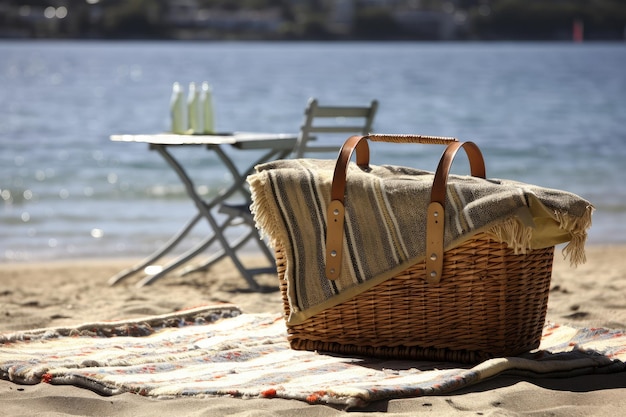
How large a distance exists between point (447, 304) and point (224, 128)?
1686cm

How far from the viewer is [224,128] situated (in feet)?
65.1

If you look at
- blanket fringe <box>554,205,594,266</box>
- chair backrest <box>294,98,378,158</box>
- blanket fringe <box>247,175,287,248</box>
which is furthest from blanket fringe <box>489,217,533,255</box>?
chair backrest <box>294,98,378,158</box>

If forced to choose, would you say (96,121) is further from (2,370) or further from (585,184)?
(2,370)

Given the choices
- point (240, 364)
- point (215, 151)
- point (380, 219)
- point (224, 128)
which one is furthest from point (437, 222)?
point (224, 128)

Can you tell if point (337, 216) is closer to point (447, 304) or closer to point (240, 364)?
point (447, 304)

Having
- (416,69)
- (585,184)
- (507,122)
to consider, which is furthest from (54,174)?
(416,69)

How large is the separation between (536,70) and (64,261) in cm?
4017

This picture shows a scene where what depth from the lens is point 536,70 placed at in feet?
147

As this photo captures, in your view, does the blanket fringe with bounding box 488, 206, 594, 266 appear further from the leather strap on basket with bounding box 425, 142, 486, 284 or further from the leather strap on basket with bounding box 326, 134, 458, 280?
the leather strap on basket with bounding box 326, 134, 458, 280

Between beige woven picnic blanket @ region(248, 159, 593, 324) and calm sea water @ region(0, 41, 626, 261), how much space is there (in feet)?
13.1

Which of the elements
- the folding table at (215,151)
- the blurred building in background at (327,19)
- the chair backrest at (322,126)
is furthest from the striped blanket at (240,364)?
the blurred building in background at (327,19)

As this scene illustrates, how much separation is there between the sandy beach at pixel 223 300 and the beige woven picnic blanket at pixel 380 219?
0.47 m

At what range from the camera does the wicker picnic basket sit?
3145 mm

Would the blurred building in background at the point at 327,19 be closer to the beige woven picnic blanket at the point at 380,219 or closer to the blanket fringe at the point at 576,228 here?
the beige woven picnic blanket at the point at 380,219
